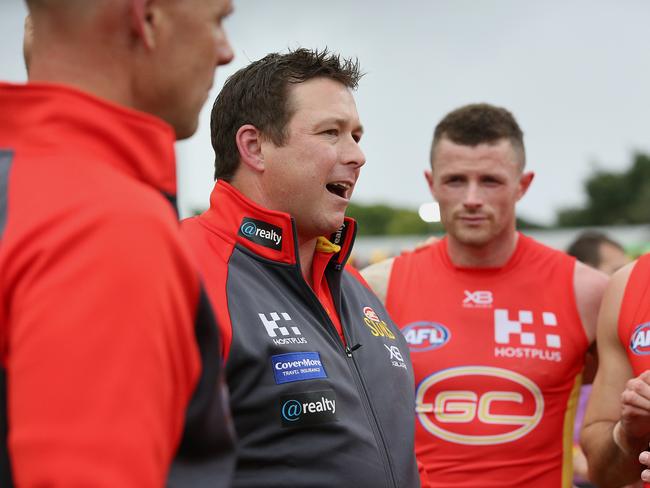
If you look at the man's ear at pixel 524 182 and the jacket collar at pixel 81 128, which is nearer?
the jacket collar at pixel 81 128

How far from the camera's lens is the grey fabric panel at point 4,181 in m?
1.19

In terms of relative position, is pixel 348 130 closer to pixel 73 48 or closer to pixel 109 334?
pixel 73 48

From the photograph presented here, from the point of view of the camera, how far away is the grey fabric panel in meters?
1.19

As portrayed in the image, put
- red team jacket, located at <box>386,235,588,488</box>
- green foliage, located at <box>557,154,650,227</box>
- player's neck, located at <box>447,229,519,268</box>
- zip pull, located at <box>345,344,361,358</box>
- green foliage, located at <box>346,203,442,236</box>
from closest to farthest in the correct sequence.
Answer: zip pull, located at <box>345,344,361,358</box>, red team jacket, located at <box>386,235,588,488</box>, player's neck, located at <box>447,229,519,268</box>, green foliage, located at <box>557,154,650,227</box>, green foliage, located at <box>346,203,442,236</box>

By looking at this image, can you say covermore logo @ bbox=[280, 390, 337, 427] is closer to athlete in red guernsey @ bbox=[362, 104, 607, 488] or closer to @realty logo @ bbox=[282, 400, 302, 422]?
@realty logo @ bbox=[282, 400, 302, 422]

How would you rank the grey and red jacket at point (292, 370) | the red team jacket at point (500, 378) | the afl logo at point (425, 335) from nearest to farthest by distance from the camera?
the grey and red jacket at point (292, 370) < the red team jacket at point (500, 378) < the afl logo at point (425, 335)

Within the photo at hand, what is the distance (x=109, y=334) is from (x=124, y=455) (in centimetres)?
16

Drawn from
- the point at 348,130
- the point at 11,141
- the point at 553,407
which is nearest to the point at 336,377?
the point at 348,130

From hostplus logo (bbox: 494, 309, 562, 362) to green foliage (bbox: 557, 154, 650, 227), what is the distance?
234 ft

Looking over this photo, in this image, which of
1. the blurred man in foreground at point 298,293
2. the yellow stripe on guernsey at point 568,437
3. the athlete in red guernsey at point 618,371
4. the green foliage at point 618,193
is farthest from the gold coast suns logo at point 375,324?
the green foliage at point 618,193

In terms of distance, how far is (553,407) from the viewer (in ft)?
12.7

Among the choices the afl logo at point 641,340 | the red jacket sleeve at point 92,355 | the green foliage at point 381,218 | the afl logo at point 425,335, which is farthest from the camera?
the green foliage at point 381,218

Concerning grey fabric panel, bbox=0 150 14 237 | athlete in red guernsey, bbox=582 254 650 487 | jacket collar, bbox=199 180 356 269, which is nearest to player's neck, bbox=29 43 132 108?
grey fabric panel, bbox=0 150 14 237

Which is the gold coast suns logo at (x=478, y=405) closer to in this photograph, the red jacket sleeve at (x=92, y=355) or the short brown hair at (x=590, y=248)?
the red jacket sleeve at (x=92, y=355)
